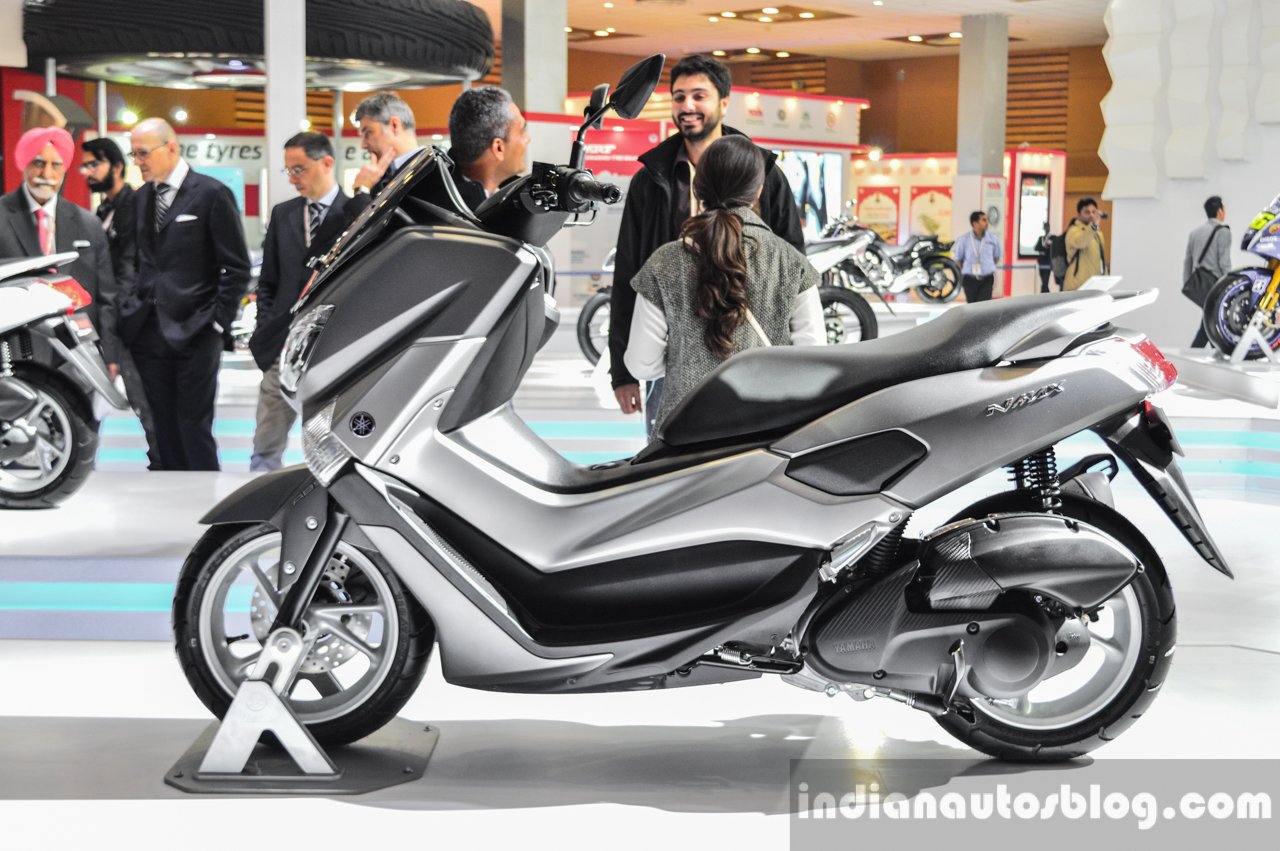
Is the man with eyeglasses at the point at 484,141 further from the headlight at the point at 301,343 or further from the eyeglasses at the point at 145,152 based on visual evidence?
the eyeglasses at the point at 145,152

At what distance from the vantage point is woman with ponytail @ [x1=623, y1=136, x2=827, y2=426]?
2.80 m

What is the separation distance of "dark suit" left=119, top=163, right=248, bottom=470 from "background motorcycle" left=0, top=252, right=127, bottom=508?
1.47 ft

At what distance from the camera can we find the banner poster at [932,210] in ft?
68.8

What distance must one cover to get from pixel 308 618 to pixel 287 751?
0.24m

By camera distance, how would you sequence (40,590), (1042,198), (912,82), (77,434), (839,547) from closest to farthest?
(839,547)
(40,590)
(77,434)
(1042,198)
(912,82)

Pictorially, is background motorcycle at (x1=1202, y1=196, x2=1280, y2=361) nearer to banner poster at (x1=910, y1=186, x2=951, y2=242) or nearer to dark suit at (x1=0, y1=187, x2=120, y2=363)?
dark suit at (x1=0, y1=187, x2=120, y2=363)

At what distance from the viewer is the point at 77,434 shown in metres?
4.52

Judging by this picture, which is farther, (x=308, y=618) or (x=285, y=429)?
(x=285, y=429)

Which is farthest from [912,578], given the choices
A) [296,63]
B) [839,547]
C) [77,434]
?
[296,63]

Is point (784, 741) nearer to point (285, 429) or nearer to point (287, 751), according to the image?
point (287, 751)

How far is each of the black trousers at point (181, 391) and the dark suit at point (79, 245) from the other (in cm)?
30

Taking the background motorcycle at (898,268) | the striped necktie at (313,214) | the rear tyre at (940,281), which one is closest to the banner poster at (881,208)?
the background motorcycle at (898,268)

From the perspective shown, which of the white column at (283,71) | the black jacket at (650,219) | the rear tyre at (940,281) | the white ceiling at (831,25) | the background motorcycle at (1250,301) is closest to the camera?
the black jacket at (650,219)

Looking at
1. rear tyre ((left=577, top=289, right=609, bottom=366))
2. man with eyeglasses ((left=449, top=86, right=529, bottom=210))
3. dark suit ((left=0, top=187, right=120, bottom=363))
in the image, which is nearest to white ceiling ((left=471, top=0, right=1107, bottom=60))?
rear tyre ((left=577, top=289, right=609, bottom=366))
